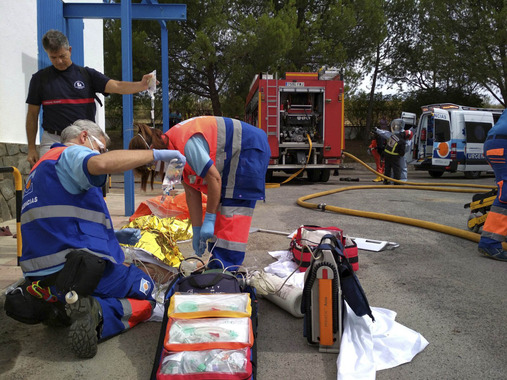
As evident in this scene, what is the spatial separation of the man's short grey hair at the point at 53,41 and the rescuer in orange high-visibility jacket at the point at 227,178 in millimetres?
1301

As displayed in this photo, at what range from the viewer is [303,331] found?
Answer: 93.9 inches

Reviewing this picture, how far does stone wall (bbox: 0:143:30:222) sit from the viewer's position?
5.34 meters

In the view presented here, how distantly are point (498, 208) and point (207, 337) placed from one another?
3.15m

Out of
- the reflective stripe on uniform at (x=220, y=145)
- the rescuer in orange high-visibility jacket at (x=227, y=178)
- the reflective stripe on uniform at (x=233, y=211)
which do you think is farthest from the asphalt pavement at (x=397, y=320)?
the reflective stripe on uniform at (x=220, y=145)

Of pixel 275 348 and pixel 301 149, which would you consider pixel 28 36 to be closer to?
pixel 275 348

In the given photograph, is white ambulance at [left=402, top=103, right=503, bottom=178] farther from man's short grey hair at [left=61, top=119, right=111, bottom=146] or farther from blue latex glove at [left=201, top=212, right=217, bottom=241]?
man's short grey hair at [left=61, top=119, right=111, bottom=146]

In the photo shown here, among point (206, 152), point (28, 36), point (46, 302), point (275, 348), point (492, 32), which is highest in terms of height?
point (492, 32)

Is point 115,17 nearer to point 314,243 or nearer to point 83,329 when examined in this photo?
point 314,243

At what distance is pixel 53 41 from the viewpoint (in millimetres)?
3281

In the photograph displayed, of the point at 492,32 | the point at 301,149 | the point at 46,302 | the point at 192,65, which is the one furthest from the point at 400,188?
the point at 492,32

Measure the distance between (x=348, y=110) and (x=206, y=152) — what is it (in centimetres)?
2349

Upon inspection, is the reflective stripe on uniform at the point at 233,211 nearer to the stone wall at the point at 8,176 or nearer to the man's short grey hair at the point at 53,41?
the man's short grey hair at the point at 53,41

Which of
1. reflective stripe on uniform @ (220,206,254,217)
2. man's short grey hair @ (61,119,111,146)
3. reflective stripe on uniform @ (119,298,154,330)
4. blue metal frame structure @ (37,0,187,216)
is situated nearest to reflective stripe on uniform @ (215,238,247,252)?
reflective stripe on uniform @ (220,206,254,217)

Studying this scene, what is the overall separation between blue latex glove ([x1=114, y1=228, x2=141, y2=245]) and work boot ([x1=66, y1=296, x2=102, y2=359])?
2.82 feet
